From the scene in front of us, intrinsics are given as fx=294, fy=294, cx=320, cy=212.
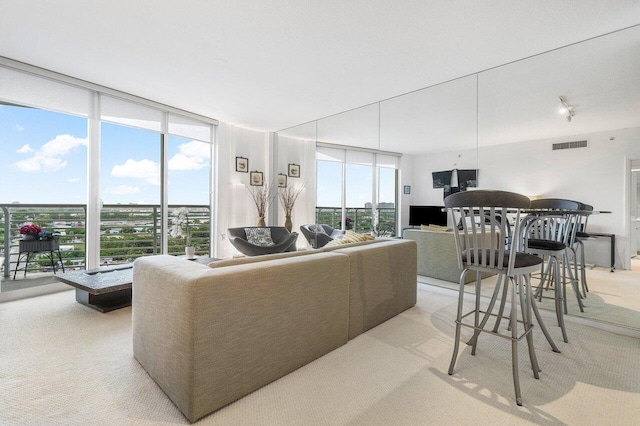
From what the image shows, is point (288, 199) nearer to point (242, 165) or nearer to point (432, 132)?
point (242, 165)

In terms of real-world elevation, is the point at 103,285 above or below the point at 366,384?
above

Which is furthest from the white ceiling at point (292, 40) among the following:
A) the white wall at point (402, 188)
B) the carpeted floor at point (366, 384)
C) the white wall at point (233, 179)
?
the carpeted floor at point (366, 384)

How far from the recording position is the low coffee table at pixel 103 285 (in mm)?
2602

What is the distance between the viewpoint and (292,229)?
598 centimetres

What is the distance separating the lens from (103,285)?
260cm

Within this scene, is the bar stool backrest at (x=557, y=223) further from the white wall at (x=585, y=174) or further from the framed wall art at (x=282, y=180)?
the framed wall art at (x=282, y=180)

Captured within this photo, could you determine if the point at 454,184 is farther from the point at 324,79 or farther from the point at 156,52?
the point at 156,52

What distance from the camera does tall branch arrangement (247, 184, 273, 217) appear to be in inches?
237

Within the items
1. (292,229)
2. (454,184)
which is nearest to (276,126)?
(292,229)

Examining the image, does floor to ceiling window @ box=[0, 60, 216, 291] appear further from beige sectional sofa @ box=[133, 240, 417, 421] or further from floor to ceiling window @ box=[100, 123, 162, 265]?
beige sectional sofa @ box=[133, 240, 417, 421]

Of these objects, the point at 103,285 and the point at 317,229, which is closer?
the point at 103,285

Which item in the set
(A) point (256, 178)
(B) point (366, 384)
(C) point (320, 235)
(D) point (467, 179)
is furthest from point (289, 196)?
(B) point (366, 384)

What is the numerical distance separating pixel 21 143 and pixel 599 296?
6.39 m

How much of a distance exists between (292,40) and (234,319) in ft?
8.28
